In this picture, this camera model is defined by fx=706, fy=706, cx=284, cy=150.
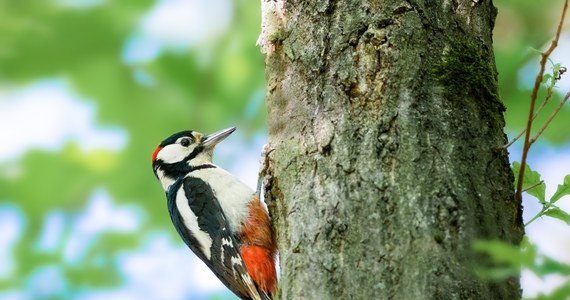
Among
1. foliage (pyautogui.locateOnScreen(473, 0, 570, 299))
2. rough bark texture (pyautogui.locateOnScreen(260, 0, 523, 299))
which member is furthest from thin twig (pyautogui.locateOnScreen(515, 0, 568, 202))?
rough bark texture (pyautogui.locateOnScreen(260, 0, 523, 299))

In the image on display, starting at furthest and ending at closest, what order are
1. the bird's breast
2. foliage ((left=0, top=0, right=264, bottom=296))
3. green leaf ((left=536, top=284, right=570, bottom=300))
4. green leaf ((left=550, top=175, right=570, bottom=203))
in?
foliage ((left=0, top=0, right=264, bottom=296)) < the bird's breast < green leaf ((left=550, top=175, right=570, bottom=203)) < green leaf ((left=536, top=284, right=570, bottom=300))

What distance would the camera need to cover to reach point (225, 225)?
353 centimetres

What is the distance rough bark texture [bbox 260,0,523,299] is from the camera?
195 cm

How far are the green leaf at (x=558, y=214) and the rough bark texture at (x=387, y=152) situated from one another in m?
0.12

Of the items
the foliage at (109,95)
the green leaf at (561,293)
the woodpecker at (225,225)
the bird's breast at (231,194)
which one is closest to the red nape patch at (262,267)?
the woodpecker at (225,225)

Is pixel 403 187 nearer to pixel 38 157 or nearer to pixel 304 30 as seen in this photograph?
pixel 304 30

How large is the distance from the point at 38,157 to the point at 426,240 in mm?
4009

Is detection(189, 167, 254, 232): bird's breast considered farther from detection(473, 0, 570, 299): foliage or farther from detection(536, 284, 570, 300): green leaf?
detection(536, 284, 570, 300): green leaf

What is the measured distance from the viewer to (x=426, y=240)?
6.37 ft

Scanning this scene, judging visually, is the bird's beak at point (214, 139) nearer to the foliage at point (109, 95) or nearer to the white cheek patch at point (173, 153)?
the white cheek patch at point (173, 153)

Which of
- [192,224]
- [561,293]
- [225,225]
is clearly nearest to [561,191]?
[561,293]

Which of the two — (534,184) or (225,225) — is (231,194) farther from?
(534,184)

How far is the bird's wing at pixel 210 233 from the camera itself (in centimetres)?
338

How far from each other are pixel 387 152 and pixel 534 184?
485 millimetres
